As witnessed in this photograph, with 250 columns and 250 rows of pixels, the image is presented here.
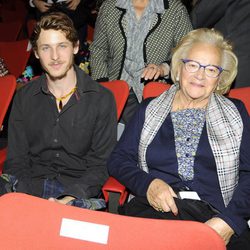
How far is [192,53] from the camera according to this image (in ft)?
7.05

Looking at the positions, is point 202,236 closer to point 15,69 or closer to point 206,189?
point 206,189

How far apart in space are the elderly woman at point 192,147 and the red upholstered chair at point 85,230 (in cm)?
73

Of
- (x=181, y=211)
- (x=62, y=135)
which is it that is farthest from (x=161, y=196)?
(x=62, y=135)

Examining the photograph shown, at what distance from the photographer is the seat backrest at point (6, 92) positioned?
246 centimetres

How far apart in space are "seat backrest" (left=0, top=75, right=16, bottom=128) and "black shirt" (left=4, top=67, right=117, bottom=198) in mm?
178

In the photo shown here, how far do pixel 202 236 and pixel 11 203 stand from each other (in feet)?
1.82

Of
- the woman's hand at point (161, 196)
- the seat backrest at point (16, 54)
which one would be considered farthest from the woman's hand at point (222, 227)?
the seat backrest at point (16, 54)

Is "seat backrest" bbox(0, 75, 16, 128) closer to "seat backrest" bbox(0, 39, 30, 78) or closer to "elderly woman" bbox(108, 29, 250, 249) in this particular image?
"elderly woman" bbox(108, 29, 250, 249)

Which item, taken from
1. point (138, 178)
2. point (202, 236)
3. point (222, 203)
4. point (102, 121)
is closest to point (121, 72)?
point (102, 121)

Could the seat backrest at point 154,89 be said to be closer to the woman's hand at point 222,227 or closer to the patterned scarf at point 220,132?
the patterned scarf at point 220,132

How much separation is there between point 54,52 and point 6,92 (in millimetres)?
521

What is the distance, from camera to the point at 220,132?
2062mm

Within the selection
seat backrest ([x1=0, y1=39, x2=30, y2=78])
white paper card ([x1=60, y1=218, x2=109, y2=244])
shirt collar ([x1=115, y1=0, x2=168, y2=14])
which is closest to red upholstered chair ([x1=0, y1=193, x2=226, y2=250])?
white paper card ([x1=60, y1=218, x2=109, y2=244])

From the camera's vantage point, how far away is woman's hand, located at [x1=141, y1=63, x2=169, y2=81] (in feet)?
8.64
